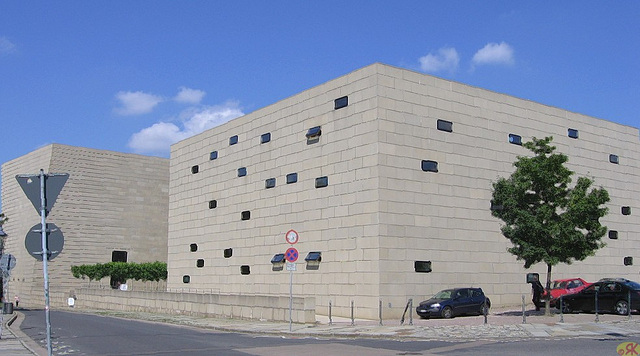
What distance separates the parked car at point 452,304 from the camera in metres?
28.4

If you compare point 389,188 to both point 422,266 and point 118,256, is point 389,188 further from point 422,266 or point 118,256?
point 118,256

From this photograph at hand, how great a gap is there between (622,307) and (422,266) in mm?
8755

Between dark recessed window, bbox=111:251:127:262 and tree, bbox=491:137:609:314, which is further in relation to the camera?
dark recessed window, bbox=111:251:127:262

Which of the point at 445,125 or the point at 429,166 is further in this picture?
the point at 445,125

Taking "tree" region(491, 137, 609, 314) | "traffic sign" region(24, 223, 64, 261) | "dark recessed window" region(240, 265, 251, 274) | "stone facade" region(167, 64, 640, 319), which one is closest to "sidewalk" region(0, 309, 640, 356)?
"tree" region(491, 137, 609, 314)

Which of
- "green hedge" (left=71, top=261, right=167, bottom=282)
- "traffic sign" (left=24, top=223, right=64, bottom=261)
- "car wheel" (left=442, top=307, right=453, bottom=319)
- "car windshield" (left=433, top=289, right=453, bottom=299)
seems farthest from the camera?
"green hedge" (left=71, top=261, right=167, bottom=282)

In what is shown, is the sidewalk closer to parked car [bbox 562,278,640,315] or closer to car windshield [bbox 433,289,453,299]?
parked car [bbox 562,278,640,315]

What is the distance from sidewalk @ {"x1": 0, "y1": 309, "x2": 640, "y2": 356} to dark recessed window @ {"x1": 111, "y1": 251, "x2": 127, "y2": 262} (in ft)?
140

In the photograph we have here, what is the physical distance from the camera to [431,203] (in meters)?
32.5

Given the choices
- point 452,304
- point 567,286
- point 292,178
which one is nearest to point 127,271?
point 292,178

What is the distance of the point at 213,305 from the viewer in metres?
33.7

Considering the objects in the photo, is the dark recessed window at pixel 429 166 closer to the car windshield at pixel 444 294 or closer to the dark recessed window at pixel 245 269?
the car windshield at pixel 444 294

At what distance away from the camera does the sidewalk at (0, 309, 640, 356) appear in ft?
67.4

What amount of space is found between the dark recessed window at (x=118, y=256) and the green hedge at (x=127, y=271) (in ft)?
19.6
